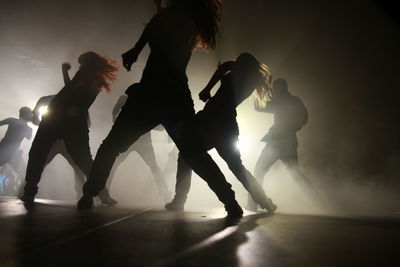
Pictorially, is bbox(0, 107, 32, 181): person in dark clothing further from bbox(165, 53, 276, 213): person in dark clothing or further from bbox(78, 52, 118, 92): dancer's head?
bbox(165, 53, 276, 213): person in dark clothing

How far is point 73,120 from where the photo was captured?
142 inches

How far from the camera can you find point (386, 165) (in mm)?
4922

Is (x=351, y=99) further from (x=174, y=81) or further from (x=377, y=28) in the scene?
(x=174, y=81)

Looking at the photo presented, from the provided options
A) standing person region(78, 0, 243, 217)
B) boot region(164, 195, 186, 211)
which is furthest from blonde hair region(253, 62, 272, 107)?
boot region(164, 195, 186, 211)

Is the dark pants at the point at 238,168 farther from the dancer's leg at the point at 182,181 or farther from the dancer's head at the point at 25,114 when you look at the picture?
the dancer's head at the point at 25,114

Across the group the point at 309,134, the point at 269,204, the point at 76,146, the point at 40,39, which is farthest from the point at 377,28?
the point at 40,39

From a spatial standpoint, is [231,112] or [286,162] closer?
[231,112]

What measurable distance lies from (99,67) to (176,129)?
1805 mm

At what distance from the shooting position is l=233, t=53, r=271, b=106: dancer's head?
116 inches

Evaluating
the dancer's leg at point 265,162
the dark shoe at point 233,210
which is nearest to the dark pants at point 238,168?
the dark shoe at point 233,210

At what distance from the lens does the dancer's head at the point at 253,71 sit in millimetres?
2951

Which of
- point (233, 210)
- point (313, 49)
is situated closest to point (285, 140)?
point (233, 210)

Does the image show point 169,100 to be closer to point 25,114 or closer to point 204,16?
point 204,16

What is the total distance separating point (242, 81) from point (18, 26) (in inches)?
271
